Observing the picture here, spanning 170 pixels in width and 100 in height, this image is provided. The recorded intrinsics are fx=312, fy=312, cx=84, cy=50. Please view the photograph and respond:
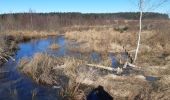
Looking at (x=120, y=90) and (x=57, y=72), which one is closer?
(x=120, y=90)

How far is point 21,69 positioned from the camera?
632 inches

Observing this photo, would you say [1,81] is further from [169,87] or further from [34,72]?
[169,87]

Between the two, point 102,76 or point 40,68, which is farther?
point 40,68

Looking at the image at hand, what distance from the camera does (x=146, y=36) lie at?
29297 millimetres

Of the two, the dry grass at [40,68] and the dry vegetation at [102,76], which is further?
the dry grass at [40,68]

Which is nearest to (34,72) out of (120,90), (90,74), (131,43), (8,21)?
(90,74)

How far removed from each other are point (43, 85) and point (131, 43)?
15.6 metres

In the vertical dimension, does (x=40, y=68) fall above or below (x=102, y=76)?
above

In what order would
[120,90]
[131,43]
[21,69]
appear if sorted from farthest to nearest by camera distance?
[131,43]
[21,69]
[120,90]

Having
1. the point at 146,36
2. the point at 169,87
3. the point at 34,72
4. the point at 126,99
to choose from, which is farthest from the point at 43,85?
the point at 146,36

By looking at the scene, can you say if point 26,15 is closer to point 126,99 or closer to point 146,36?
point 146,36

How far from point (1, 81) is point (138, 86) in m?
6.32

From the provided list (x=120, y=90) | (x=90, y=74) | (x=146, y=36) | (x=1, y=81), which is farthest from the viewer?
(x=146, y=36)

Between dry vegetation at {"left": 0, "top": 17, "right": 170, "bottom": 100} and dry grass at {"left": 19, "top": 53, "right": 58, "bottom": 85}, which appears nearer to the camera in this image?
dry vegetation at {"left": 0, "top": 17, "right": 170, "bottom": 100}
